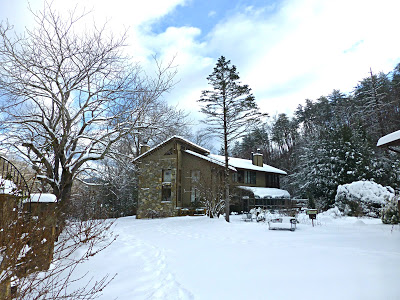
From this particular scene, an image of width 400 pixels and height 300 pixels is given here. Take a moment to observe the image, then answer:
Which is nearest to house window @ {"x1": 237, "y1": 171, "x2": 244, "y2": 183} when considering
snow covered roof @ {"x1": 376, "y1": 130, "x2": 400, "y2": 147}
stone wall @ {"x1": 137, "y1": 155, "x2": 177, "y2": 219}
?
stone wall @ {"x1": 137, "y1": 155, "x2": 177, "y2": 219}

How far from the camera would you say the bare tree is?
757 centimetres

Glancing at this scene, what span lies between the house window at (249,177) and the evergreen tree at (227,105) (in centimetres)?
940

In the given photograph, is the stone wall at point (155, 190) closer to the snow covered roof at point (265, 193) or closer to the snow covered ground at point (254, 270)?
the snow covered roof at point (265, 193)

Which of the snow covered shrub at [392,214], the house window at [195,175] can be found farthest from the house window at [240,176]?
the snow covered shrub at [392,214]

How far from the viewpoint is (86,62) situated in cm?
809

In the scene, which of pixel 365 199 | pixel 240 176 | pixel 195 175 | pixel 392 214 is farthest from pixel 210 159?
pixel 392 214

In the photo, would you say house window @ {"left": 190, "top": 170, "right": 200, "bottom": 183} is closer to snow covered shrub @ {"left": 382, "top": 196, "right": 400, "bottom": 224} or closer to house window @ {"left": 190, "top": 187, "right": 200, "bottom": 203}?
house window @ {"left": 190, "top": 187, "right": 200, "bottom": 203}

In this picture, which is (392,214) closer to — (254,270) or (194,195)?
(254,270)

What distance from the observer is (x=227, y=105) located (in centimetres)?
1695

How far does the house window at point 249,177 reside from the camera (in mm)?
25781

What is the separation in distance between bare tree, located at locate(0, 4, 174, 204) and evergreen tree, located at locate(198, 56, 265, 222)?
842cm

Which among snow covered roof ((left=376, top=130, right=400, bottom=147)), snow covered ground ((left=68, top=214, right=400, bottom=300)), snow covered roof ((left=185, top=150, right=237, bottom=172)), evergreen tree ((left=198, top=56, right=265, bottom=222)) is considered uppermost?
evergreen tree ((left=198, top=56, right=265, bottom=222))

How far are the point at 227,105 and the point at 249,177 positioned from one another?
1101cm

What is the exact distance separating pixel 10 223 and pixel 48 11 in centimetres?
713
